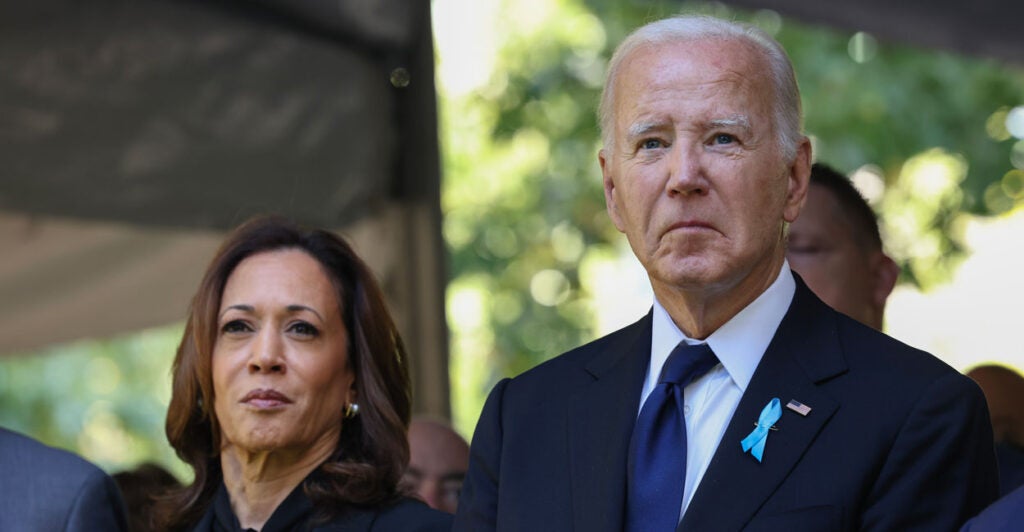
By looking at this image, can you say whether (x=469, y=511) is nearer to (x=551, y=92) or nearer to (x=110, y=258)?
(x=110, y=258)

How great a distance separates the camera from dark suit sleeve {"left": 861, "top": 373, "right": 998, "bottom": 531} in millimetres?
2750

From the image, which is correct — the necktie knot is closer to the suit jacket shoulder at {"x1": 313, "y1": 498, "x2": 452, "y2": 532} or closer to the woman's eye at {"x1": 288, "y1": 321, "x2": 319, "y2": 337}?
the suit jacket shoulder at {"x1": 313, "y1": 498, "x2": 452, "y2": 532}

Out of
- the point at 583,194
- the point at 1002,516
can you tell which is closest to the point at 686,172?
the point at 1002,516

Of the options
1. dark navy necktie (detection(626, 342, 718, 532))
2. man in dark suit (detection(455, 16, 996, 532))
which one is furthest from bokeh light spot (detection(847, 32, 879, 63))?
dark navy necktie (detection(626, 342, 718, 532))

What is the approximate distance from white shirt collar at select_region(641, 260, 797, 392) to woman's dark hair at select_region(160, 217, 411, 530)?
942mm

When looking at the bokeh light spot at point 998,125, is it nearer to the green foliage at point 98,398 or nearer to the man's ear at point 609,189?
the green foliage at point 98,398

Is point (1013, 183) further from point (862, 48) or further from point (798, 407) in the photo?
point (798, 407)

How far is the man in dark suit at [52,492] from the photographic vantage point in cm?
353

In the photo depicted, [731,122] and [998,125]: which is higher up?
[998,125]

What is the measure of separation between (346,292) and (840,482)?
1.52 metres

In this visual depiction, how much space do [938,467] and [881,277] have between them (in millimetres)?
1690

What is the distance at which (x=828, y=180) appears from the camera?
14.5 feet

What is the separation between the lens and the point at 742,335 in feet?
10.0

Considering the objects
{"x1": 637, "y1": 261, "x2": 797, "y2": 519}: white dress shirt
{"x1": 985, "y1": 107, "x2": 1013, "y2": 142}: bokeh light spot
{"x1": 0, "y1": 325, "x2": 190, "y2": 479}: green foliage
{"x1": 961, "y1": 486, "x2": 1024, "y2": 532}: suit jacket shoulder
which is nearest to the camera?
{"x1": 961, "y1": 486, "x2": 1024, "y2": 532}: suit jacket shoulder
